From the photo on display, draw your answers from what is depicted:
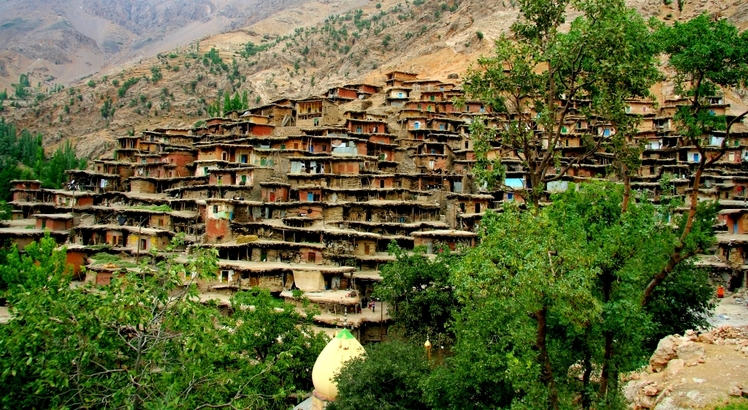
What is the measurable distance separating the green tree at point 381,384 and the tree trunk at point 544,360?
5.89 meters

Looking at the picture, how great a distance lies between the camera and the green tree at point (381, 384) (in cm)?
1862

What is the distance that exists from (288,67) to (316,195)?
79956 millimetres

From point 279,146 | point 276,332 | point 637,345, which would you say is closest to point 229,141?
point 279,146

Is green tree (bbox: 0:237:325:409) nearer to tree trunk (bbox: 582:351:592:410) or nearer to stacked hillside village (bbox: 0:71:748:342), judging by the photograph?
tree trunk (bbox: 582:351:592:410)

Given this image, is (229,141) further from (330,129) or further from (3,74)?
(3,74)

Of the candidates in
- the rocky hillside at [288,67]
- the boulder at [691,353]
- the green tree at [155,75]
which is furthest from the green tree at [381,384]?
the green tree at [155,75]

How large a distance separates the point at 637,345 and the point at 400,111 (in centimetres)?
4692

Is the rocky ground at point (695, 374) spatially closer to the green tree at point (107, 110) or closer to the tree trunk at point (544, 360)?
the tree trunk at point (544, 360)

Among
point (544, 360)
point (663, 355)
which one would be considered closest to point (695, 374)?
point (663, 355)

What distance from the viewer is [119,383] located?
428 inches

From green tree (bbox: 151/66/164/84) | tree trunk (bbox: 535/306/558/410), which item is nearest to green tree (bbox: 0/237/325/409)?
tree trunk (bbox: 535/306/558/410)

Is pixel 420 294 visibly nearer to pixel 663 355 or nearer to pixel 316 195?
pixel 663 355

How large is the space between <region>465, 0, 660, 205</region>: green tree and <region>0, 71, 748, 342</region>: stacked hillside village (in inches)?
398

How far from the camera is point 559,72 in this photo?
16.8 meters
